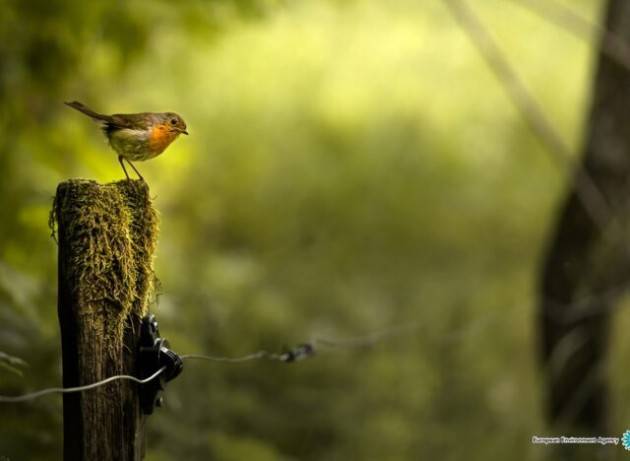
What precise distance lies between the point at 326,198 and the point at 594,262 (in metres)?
2.88

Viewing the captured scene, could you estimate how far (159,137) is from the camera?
5.47ft

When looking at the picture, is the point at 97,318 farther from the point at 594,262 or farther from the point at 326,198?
the point at 326,198

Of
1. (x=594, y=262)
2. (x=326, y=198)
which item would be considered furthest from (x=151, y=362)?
(x=326, y=198)

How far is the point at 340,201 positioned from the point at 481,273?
1.24 meters

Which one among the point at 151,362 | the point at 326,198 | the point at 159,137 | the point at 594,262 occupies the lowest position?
the point at 151,362

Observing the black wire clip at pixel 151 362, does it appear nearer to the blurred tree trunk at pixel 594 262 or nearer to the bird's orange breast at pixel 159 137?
the bird's orange breast at pixel 159 137

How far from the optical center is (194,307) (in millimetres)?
4789

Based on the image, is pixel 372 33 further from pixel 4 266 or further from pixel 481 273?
pixel 4 266

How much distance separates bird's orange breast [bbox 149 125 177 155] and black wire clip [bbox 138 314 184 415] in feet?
0.92

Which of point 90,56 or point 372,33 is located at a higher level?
point 372,33

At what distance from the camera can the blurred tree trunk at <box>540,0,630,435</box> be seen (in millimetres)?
5066

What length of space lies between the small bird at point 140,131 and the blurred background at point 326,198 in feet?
3.77

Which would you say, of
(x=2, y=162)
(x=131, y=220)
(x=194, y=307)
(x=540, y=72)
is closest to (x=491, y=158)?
(x=540, y=72)

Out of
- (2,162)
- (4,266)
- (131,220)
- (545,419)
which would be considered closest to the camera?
(131,220)
